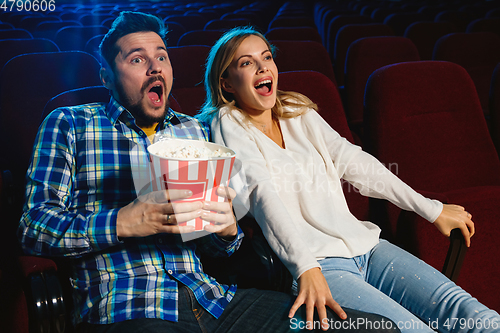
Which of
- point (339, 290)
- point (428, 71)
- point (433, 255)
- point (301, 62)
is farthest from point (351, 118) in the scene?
point (339, 290)

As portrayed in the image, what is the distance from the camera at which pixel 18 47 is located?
155 centimetres

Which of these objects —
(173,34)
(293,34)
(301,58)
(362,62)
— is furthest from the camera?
(173,34)

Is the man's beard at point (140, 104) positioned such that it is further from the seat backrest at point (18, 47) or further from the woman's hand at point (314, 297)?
the seat backrest at point (18, 47)

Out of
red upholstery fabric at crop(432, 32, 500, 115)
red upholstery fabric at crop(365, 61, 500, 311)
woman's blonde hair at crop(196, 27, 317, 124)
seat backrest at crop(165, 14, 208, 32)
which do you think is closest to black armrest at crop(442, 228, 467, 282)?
red upholstery fabric at crop(365, 61, 500, 311)

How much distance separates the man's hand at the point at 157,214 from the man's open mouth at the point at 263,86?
471 millimetres

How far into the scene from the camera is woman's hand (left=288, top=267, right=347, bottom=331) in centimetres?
70

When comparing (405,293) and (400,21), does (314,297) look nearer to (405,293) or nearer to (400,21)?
(405,293)

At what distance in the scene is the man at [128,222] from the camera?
69 cm

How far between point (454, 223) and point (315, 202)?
1.09 feet

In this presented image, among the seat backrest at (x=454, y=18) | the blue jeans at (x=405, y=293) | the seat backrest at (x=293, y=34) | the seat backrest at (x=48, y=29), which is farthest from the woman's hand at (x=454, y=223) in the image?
the seat backrest at (x=454, y=18)

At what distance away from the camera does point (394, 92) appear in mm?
1239

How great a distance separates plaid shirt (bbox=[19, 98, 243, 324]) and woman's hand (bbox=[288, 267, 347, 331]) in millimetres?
157

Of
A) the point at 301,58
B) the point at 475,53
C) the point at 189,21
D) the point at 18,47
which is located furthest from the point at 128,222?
the point at 189,21

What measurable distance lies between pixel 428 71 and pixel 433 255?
2.03 ft
